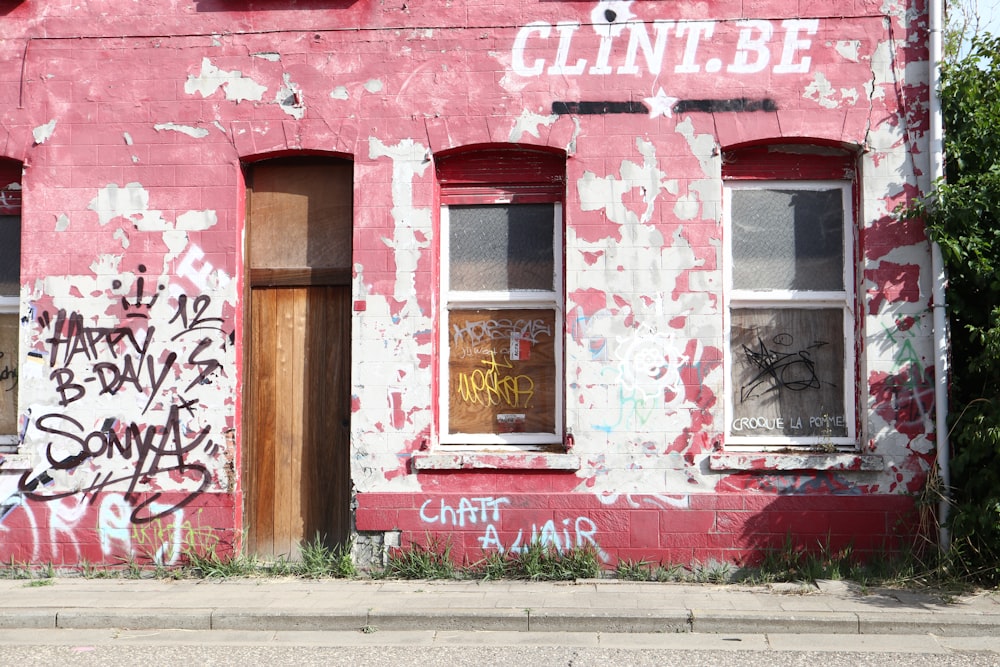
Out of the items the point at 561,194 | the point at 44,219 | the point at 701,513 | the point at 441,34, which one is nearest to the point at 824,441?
the point at 701,513

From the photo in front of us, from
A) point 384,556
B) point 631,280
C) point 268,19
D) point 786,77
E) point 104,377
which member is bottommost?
point 384,556

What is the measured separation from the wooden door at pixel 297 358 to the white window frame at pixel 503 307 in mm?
826

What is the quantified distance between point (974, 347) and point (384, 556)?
5009 millimetres

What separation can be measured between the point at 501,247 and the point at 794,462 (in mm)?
2957

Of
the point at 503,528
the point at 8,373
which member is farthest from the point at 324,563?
the point at 8,373

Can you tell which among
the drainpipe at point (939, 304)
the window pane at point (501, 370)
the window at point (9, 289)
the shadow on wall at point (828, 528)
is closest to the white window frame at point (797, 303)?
the shadow on wall at point (828, 528)

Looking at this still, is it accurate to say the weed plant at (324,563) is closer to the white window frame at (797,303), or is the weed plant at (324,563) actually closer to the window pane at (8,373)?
the window pane at (8,373)

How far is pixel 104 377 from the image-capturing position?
7406 millimetres

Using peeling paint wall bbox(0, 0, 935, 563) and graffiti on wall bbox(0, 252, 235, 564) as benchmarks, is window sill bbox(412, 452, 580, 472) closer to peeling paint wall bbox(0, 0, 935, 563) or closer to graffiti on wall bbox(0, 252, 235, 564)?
peeling paint wall bbox(0, 0, 935, 563)

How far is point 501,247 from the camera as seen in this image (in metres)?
7.60

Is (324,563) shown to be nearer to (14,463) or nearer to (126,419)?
(126,419)

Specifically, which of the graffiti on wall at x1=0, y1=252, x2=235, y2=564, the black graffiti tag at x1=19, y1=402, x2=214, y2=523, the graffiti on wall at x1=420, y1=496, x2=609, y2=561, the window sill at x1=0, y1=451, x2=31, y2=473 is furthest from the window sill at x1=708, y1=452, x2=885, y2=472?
the window sill at x1=0, y1=451, x2=31, y2=473

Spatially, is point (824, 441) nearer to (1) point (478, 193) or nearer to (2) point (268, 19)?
(1) point (478, 193)

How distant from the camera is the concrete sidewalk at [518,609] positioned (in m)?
5.87
